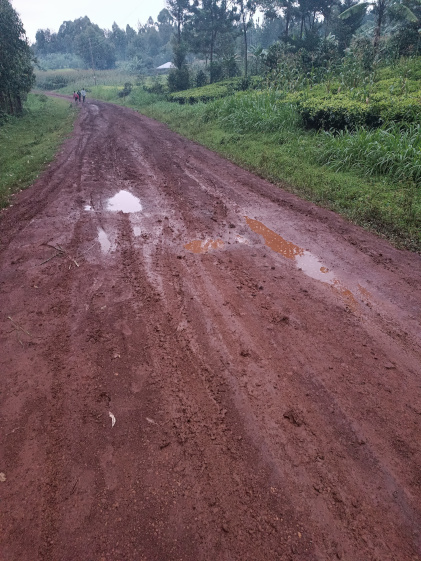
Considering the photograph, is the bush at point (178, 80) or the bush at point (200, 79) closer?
the bush at point (178, 80)

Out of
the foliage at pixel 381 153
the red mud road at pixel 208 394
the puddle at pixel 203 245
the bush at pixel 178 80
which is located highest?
the bush at pixel 178 80

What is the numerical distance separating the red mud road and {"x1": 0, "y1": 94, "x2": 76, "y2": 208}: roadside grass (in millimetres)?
3212

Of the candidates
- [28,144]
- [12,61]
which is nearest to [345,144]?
[28,144]

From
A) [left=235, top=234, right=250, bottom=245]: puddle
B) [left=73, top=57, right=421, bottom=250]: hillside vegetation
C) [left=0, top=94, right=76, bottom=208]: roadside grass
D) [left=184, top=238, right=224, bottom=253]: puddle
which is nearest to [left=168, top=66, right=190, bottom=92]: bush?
[left=0, top=94, right=76, bottom=208]: roadside grass

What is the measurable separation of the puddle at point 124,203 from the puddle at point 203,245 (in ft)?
5.99

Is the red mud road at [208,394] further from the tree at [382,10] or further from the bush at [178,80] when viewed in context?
the bush at [178,80]

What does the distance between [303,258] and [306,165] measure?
181 inches

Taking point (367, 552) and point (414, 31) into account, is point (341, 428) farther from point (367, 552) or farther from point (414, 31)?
point (414, 31)

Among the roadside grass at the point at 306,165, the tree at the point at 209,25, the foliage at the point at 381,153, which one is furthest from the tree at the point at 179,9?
the foliage at the point at 381,153

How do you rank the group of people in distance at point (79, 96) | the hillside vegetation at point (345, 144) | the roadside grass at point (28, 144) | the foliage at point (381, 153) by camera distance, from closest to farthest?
the hillside vegetation at point (345, 144)
the foliage at point (381, 153)
the roadside grass at point (28, 144)
the group of people in distance at point (79, 96)

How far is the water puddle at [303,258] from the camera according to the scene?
4.23 meters

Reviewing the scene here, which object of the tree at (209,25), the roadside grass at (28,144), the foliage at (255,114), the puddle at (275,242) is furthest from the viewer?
the tree at (209,25)

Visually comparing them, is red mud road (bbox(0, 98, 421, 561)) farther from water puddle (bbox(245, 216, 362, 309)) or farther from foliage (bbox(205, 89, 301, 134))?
foliage (bbox(205, 89, 301, 134))

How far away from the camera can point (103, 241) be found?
5.36 m
